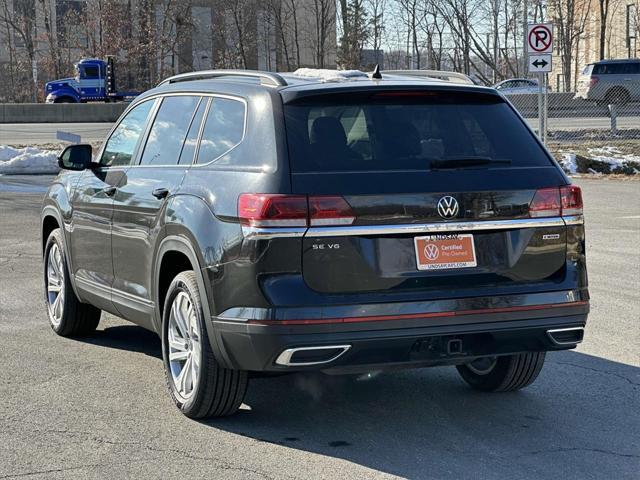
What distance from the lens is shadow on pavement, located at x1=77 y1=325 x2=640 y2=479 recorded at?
4945 mm

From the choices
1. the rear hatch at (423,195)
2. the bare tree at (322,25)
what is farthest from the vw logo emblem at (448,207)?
the bare tree at (322,25)

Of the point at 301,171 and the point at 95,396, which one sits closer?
the point at 301,171

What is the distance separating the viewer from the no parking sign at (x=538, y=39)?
2155 centimetres

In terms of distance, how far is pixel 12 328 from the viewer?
7996 millimetres

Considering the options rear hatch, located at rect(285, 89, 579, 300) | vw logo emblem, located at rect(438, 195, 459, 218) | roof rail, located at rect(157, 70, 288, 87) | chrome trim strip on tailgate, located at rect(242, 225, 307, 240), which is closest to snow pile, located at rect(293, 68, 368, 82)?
roof rail, located at rect(157, 70, 288, 87)

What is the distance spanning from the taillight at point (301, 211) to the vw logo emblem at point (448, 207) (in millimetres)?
446

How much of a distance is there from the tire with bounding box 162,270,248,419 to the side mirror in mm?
1697

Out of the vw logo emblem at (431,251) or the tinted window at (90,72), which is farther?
the tinted window at (90,72)

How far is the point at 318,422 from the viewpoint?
564cm

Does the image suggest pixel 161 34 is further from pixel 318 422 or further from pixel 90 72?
pixel 318 422

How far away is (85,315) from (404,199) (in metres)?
3.48

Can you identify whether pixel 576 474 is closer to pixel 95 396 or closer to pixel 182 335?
pixel 182 335

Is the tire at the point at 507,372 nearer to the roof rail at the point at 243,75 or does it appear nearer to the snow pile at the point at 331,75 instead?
the snow pile at the point at 331,75

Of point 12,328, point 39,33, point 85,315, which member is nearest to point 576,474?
point 85,315
